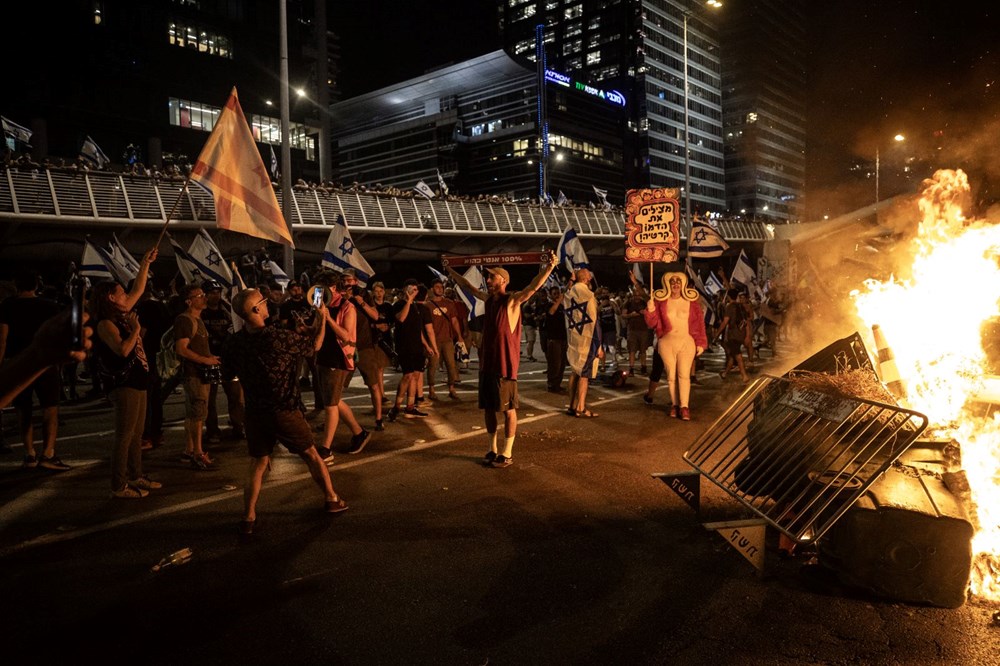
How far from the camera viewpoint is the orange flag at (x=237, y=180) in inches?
246

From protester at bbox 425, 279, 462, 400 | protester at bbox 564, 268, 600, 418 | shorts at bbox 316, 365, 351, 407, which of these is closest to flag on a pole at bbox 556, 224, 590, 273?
protester at bbox 564, 268, 600, 418

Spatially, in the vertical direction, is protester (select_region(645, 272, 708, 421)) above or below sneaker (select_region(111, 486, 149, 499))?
above

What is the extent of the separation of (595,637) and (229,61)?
5212 centimetres

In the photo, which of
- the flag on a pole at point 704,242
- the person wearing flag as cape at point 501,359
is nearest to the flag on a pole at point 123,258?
the person wearing flag as cape at point 501,359

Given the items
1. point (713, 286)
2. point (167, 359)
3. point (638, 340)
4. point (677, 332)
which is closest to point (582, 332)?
point (677, 332)

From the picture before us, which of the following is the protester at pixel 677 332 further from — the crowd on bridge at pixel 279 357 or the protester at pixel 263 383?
the protester at pixel 263 383

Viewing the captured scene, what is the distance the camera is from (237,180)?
6430 mm

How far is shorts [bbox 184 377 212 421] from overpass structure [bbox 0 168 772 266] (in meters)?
7.17

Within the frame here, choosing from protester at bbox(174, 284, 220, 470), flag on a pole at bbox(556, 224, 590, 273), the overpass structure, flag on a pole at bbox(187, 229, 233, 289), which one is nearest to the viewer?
protester at bbox(174, 284, 220, 470)

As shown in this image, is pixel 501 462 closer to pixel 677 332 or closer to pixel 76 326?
pixel 677 332

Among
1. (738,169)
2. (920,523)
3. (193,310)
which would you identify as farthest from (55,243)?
(738,169)

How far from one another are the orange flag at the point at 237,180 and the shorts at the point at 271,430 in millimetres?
2273

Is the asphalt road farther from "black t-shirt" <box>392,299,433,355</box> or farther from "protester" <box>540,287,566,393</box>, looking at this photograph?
"protester" <box>540,287,566,393</box>

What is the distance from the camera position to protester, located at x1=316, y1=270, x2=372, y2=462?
21.8 feet
